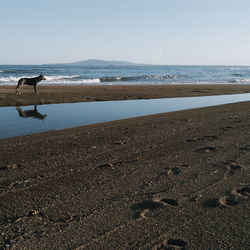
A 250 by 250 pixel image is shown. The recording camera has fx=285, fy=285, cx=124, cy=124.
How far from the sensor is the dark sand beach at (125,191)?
274cm

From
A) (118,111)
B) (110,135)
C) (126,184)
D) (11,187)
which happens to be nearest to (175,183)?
(126,184)

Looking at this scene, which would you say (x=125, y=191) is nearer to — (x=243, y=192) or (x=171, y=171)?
(x=171, y=171)

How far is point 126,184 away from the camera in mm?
3998

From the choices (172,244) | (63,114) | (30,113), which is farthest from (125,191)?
(30,113)

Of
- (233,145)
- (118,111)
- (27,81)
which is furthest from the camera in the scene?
(27,81)

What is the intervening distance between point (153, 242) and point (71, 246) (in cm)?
75

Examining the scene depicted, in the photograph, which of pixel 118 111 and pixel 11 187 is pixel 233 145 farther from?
pixel 118 111

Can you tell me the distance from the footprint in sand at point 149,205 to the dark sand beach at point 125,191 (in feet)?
0.04

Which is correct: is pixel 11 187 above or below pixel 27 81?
below

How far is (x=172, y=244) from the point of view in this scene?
2654 mm

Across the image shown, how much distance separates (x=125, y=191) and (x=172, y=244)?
4.01ft

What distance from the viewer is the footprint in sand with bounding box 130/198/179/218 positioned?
10.5 ft

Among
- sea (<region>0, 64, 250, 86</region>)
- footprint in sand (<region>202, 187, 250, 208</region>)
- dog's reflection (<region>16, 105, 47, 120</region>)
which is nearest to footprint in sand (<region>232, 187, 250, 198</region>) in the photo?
footprint in sand (<region>202, 187, 250, 208</region>)

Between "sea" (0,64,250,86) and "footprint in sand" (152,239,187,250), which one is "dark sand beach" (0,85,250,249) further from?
"sea" (0,64,250,86)
